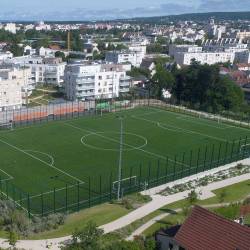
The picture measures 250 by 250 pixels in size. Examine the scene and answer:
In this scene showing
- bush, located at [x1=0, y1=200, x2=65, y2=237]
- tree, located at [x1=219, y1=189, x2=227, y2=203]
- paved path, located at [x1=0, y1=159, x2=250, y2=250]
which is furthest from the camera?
tree, located at [x1=219, y1=189, x2=227, y2=203]

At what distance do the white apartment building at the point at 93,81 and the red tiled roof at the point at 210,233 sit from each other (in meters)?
51.4

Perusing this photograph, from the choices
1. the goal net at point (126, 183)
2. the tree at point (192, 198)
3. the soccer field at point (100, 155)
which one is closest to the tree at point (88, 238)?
the soccer field at point (100, 155)

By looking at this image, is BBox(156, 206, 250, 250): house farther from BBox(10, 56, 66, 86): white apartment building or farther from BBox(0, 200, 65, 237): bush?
BBox(10, 56, 66, 86): white apartment building

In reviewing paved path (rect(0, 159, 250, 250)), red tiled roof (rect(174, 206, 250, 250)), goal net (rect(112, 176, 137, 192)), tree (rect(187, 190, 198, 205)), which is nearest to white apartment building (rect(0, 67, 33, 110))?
goal net (rect(112, 176, 137, 192))

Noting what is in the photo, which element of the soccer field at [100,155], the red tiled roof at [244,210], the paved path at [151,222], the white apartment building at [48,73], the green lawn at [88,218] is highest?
the white apartment building at [48,73]

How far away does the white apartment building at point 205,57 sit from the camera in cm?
12506

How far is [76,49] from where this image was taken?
14650 cm

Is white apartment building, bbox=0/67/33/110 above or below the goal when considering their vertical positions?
above

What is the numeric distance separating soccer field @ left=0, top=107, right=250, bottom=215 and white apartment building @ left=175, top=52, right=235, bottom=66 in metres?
64.6

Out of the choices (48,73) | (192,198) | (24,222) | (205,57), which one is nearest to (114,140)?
(192,198)

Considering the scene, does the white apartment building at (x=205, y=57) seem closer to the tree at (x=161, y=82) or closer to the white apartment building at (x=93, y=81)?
the tree at (x=161, y=82)

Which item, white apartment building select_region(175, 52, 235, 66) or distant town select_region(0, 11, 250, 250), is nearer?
distant town select_region(0, 11, 250, 250)

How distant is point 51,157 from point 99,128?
12417mm

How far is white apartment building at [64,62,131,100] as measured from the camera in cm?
7344
